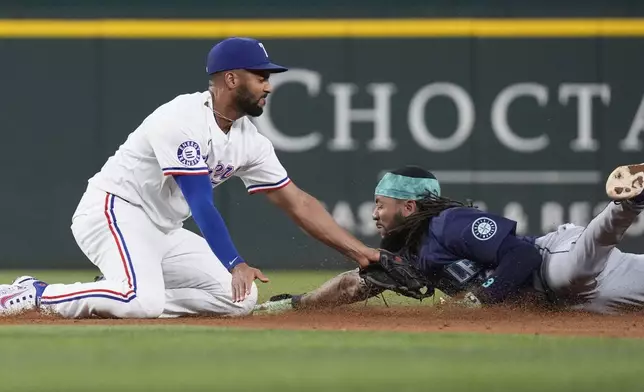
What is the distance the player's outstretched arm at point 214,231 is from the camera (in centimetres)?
555

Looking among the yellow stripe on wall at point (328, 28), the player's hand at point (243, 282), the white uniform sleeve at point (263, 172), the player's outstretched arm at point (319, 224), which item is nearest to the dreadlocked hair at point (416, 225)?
the player's outstretched arm at point (319, 224)

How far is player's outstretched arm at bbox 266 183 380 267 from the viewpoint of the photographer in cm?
643

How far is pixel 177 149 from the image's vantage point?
5992 mm

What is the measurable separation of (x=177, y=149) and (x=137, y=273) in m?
0.65

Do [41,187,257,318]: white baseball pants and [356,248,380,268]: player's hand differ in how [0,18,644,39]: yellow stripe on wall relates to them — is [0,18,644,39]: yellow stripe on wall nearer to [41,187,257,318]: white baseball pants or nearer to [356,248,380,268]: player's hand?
[41,187,257,318]: white baseball pants

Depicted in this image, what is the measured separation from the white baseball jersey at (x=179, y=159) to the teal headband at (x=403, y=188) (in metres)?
0.52

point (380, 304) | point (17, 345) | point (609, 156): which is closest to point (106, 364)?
point (17, 345)

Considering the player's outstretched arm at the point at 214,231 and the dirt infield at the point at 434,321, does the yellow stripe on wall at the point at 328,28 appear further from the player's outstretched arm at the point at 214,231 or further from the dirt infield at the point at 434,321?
the player's outstretched arm at the point at 214,231

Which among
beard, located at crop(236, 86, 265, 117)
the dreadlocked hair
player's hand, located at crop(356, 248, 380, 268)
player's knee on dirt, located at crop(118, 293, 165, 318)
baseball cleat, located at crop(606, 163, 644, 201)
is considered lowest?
player's knee on dirt, located at crop(118, 293, 165, 318)

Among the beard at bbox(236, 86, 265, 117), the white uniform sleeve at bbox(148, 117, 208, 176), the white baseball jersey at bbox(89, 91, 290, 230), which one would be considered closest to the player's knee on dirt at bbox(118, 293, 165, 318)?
the white baseball jersey at bbox(89, 91, 290, 230)

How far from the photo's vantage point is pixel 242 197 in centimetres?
1120

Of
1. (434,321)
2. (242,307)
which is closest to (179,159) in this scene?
(242,307)

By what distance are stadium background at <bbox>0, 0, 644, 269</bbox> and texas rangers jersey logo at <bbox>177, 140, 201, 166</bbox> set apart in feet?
17.1

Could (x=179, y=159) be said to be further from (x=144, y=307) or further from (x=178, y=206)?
(x=144, y=307)
